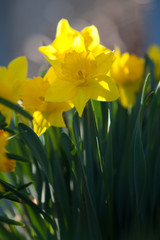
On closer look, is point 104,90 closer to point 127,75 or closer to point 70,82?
point 70,82

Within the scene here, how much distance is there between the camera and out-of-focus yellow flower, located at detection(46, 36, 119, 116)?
346 mm

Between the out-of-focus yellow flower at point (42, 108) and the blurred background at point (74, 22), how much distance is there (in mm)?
1864

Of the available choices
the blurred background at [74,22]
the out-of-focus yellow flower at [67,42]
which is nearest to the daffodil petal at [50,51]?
the out-of-focus yellow flower at [67,42]

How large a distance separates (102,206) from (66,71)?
0.78 ft

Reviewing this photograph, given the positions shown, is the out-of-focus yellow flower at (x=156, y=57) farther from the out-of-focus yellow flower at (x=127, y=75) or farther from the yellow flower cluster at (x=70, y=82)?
the yellow flower cluster at (x=70, y=82)

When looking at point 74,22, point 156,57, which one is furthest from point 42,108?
point 74,22

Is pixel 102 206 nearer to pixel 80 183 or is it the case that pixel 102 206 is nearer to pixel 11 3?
pixel 80 183

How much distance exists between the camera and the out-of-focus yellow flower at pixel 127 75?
0.64 m

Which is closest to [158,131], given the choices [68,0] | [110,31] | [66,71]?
[66,71]

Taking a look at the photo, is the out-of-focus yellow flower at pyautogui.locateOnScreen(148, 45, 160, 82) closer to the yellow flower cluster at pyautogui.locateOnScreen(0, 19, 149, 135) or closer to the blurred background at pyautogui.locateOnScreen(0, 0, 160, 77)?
the yellow flower cluster at pyautogui.locateOnScreen(0, 19, 149, 135)

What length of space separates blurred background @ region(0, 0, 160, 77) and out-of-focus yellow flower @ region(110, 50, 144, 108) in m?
1.52

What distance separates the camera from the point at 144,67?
0.60 meters

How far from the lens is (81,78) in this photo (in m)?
0.37

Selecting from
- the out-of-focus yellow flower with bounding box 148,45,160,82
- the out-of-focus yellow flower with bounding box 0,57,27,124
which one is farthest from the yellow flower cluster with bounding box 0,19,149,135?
the out-of-focus yellow flower with bounding box 148,45,160,82
